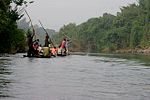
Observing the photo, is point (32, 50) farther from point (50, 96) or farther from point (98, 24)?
point (98, 24)

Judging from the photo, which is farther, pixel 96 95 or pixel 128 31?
pixel 128 31

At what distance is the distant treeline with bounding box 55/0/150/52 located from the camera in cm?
14550

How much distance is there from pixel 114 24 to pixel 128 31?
31.2 feet

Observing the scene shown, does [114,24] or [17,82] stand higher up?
[114,24]

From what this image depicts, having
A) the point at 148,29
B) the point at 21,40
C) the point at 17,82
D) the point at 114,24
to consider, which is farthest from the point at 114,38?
the point at 17,82

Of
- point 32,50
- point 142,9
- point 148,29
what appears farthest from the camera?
point 142,9

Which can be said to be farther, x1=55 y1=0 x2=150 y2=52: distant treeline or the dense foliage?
x1=55 y1=0 x2=150 y2=52: distant treeline

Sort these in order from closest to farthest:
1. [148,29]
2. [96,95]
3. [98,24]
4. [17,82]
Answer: [96,95] → [17,82] → [148,29] → [98,24]

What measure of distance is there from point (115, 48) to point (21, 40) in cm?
10118

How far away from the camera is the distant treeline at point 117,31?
146m

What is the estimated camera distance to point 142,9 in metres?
152

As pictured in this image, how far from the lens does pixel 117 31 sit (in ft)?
502

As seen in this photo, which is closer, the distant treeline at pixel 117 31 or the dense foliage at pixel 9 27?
the dense foliage at pixel 9 27

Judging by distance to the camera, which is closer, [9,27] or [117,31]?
[9,27]
